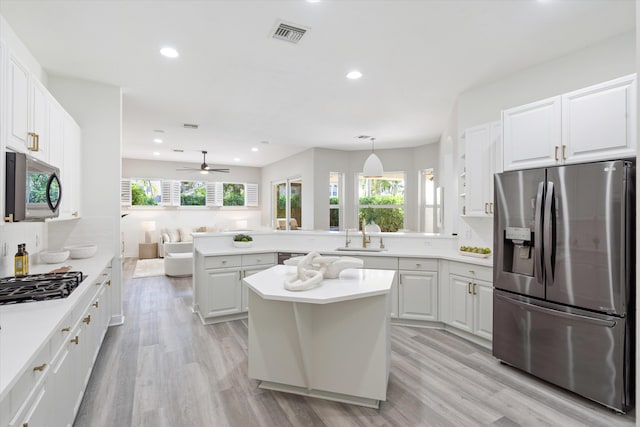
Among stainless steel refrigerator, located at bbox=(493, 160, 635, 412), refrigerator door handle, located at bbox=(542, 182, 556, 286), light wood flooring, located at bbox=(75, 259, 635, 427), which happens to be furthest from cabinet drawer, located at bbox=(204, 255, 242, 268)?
refrigerator door handle, located at bbox=(542, 182, 556, 286)

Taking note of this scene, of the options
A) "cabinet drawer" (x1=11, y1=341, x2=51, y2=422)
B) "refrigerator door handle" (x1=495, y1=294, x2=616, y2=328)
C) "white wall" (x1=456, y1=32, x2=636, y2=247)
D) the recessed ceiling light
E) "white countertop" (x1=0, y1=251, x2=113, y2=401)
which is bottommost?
"refrigerator door handle" (x1=495, y1=294, x2=616, y2=328)

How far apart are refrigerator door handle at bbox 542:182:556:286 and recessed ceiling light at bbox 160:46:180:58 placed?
131 inches

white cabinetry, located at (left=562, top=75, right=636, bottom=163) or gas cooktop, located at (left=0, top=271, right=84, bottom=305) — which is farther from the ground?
white cabinetry, located at (left=562, top=75, right=636, bottom=163)

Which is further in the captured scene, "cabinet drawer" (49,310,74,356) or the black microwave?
the black microwave

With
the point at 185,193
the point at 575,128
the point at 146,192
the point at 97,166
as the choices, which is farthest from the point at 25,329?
the point at 185,193

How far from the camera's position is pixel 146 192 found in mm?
9445

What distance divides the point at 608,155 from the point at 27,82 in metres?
4.05

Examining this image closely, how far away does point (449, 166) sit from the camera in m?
5.29

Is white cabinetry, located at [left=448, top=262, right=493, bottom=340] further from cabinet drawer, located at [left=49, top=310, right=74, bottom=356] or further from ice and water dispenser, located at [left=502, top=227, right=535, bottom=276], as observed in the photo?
cabinet drawer, located at [left=49, top=310, right=74, bottom=356]

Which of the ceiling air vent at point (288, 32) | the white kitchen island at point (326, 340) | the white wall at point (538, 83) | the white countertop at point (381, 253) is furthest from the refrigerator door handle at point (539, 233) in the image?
the ceiling air vent at point (288, 32)

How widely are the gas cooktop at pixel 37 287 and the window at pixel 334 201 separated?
19.4ft

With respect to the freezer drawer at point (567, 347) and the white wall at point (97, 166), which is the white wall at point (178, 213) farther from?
the freezer drawer at point (567, 347)

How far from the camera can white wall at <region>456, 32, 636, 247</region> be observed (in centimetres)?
276

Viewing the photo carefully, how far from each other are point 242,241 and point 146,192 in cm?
638
